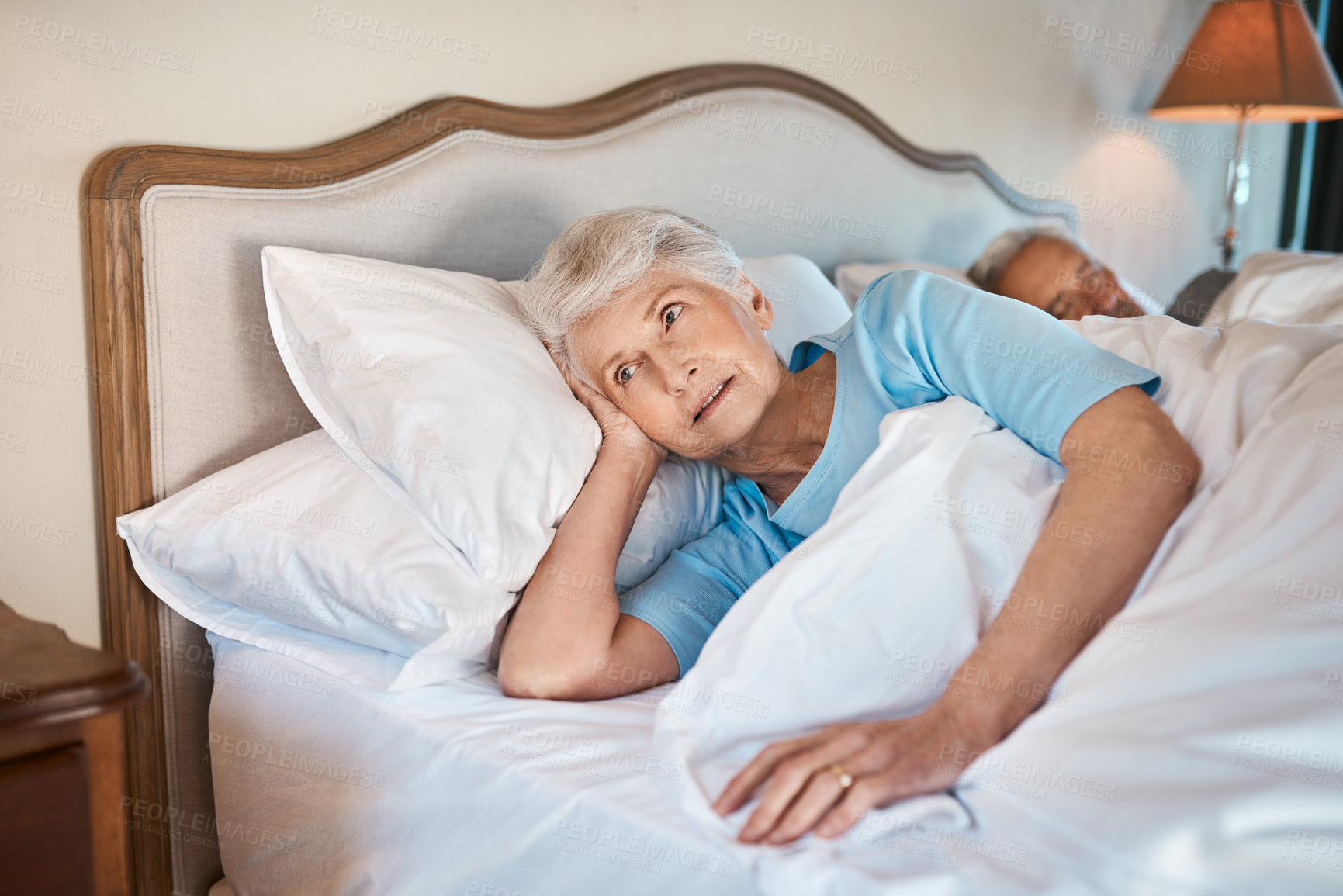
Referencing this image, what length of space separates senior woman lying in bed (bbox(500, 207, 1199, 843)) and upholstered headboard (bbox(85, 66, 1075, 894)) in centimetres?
27

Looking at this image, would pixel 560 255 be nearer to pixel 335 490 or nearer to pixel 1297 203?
pixel 335 490

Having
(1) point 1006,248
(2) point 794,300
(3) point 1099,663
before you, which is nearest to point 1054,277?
(1) point 1006,248

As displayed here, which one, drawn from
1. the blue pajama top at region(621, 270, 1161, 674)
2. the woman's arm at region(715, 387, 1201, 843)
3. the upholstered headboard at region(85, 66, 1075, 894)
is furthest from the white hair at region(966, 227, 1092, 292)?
the woman's arm at region(715, 387, 1201, 843)

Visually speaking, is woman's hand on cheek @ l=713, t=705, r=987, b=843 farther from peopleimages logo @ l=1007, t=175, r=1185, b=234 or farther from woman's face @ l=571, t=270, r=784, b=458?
peopleimages logo @ l=1007, t=175, r=1185, b=234

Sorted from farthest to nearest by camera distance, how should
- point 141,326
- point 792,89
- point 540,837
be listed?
point 792,89 → point 141,326 → point 540,837

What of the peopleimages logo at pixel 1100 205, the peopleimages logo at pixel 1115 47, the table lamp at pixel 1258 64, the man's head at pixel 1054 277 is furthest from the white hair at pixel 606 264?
the table lamp at pixel 1258 64

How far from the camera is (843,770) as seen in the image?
797 mm

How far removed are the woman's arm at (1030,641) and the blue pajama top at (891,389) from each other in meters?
0.05

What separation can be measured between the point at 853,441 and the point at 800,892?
62 centimetres

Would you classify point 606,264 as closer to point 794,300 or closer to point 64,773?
point 794,300

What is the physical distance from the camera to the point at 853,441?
122cm

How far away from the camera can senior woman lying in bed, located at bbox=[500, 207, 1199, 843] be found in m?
0.85

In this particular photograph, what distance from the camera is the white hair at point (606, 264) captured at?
4.11 ft

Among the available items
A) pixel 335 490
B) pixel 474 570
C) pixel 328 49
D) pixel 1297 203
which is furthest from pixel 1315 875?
pixel 1297 203
